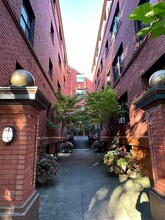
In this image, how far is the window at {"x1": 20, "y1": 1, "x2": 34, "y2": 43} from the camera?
6.46 meters

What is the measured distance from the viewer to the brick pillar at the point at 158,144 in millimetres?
2729

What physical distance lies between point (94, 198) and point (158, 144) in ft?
8.10

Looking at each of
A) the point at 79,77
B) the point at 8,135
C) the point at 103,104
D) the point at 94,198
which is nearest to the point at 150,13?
the point at 8,135

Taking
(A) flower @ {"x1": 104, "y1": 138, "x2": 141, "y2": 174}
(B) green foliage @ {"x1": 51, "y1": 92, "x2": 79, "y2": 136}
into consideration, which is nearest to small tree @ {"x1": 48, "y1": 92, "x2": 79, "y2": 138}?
(B) green foliage @ {"x1": 51, "y1": 92, "x2": 79, "y2": 136}

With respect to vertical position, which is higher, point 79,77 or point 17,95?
point 79,77

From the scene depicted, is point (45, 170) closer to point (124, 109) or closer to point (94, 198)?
point (94, 198)

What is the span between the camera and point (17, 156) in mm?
2557

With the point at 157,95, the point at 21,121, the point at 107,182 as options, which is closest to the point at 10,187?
the point at 21,121

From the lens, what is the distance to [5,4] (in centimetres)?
441

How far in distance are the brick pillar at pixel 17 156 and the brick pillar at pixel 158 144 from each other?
238 centimetres

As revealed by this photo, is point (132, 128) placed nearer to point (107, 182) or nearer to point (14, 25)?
point (107, 182)

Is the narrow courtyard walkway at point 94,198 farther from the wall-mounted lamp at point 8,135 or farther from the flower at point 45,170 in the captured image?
the wall-mounted lamp at point 8,135

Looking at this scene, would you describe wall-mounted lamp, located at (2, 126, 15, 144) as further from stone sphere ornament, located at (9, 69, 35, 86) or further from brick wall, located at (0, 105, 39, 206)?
stone sphere ornament, located at (9, 69, 35, 86)

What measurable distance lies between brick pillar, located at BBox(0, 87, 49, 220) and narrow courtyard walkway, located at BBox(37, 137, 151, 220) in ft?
3.26
